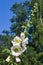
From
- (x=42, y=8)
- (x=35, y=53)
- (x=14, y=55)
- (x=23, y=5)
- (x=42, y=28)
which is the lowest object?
(x=14, y=55)

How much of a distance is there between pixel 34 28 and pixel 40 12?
11cm

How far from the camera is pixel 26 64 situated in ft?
3.81

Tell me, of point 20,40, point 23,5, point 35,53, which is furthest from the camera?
point 23,5

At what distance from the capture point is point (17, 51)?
0.86 meters

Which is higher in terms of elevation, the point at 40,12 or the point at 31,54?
the point at 40,12

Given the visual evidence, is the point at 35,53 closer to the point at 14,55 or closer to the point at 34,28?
the point at 34,28

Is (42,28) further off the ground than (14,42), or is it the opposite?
(42,28)

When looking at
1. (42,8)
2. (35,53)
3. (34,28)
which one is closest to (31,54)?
(35,53)

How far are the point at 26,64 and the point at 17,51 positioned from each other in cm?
32

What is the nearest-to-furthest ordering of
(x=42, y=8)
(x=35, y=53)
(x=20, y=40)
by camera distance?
(x=20, y=40), (x=35, y=53), (x=42, y=8)

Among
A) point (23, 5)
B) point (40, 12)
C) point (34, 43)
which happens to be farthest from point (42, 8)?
point (23, 5)

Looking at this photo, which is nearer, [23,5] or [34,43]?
[34,43]

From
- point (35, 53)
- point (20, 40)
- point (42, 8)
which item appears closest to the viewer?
point (20, 40)

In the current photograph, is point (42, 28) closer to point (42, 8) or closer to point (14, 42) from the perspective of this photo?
point (42, 8)
